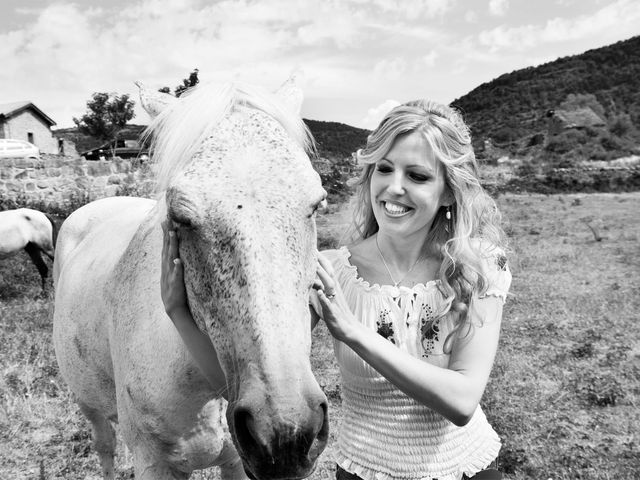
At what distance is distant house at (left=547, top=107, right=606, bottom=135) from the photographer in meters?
47.6

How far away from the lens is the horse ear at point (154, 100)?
201 cm

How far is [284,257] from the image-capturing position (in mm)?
1369

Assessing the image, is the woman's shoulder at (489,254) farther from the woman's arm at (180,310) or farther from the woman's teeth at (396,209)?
the woman's arm at (180,310)

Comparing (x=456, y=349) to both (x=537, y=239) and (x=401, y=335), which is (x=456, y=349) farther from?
(x=537, y=239)

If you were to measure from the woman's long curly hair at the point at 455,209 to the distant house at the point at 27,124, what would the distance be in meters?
51.3

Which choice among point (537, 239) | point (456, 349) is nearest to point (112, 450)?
point (456, 349)

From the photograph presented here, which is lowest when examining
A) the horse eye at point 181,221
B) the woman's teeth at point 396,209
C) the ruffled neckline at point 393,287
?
the ruffled neckline at point 393,287

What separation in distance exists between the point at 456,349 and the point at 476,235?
1.74ft

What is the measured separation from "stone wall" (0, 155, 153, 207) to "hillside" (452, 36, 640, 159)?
3643 centimetres

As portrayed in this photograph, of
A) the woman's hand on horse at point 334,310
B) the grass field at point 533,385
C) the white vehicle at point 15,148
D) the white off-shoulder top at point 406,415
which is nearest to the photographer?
the woman's hand on horse at point 334,310

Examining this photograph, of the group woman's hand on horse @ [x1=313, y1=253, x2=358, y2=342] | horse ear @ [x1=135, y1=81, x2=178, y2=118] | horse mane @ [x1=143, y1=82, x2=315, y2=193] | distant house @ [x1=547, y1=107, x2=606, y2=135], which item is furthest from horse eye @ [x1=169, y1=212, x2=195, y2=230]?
distant house @ [x1=547, y1=107, x2=606, y2=135]

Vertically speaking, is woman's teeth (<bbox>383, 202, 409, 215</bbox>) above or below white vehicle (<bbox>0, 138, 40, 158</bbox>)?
above

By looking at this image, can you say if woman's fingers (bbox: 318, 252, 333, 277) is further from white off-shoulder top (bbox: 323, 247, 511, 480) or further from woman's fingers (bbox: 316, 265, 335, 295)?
white off-shoulder top (bbox: 323, 247, 511, 480)

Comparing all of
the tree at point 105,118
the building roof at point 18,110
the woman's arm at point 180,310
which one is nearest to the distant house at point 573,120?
the tree at point 105,118
